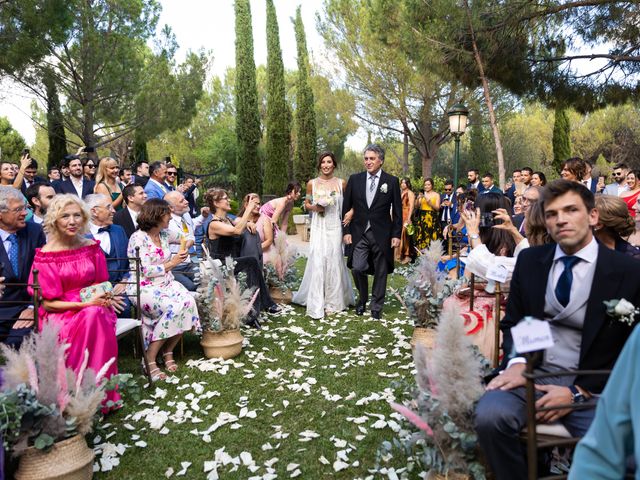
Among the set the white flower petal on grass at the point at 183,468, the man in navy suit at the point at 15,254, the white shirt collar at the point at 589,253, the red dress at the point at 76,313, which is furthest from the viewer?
the man in navy suit at the point at 15,254

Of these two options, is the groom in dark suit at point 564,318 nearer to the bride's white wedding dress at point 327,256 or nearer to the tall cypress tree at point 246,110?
the bride's white wedding dress at point 327,256

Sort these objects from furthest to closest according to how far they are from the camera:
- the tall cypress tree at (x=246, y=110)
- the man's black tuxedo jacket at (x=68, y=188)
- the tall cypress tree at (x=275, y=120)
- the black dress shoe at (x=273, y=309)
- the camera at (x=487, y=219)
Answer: the tall cypress tree at (x=275, y=120)
the tall cypress tree at (x=246, y=110)
the man's black tuxedo jacket at (x=68, y=188)
the black dress shoe at (x=273, y=309)
the camera at (x=487, y=219)

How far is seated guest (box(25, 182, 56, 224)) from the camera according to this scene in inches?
220

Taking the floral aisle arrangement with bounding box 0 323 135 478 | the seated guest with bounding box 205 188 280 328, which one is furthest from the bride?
the floral aisle arrangement with bounding box 0 323 135 478

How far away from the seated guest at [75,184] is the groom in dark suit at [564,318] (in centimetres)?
648

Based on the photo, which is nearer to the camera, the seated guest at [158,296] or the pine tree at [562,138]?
the seated guest at [158,296]

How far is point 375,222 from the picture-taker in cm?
626

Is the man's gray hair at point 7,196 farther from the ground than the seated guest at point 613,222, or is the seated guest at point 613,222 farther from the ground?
the man's gray hair at point 7,196

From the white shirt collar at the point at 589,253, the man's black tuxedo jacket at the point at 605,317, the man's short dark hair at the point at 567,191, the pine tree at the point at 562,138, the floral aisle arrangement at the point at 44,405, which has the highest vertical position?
the pine tree at the point at 562,138

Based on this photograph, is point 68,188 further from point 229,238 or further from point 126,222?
point 229,238

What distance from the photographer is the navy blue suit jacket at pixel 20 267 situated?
3.86 meters

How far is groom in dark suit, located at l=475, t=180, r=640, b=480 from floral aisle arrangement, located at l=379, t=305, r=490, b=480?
0.09 m

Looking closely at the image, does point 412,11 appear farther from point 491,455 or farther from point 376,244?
point 491,455

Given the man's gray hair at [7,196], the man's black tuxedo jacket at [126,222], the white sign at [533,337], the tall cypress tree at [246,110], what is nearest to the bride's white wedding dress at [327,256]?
the man's black tuxedo jacket at [126,222]
